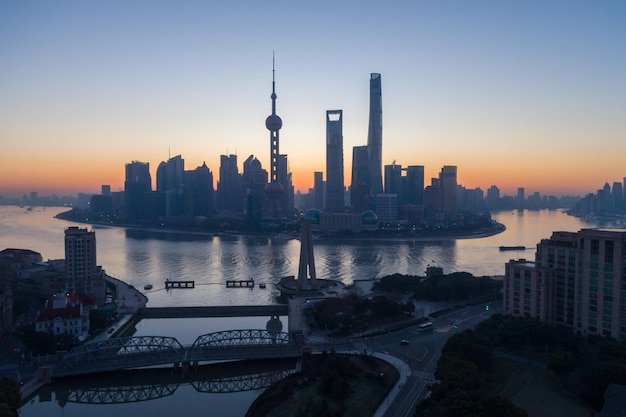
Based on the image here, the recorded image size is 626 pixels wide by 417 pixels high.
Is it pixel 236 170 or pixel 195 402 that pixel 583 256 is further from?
pixel 236 170

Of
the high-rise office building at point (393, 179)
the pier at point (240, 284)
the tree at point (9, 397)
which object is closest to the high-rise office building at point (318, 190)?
the high-rise office building at point (393, 179)

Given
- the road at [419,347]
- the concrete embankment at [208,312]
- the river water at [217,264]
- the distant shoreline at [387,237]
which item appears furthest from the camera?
the distant shoreline at [387,237]

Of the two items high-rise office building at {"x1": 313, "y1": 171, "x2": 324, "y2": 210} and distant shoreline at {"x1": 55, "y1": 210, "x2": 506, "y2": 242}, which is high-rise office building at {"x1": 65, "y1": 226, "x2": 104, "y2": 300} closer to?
distant shoreline at {"x1": 55, "y1": 210, "x2": 506, "y2": 242}

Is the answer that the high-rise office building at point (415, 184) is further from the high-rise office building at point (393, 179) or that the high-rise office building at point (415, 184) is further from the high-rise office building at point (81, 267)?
the high-rise office building at point (81, 267)

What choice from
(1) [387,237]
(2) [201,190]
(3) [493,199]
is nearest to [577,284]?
(1) [387,237]

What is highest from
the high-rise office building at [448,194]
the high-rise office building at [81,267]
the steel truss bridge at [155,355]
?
the high-rise office building at [448,194]

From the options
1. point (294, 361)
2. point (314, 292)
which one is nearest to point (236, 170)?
point (314, 292)
